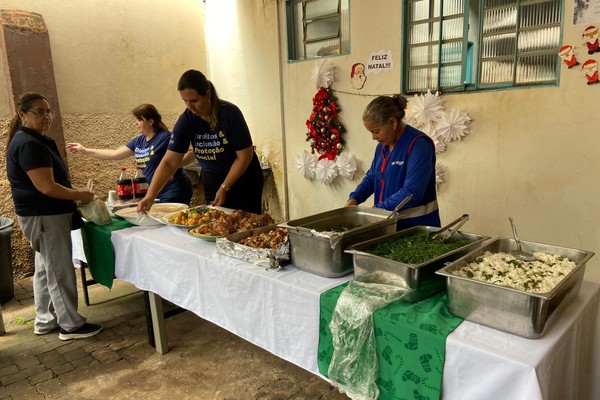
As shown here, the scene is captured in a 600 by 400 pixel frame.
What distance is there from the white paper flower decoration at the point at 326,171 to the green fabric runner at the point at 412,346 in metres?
2.99

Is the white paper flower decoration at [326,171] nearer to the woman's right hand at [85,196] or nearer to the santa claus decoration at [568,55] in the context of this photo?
the santa claus decoration at [568,55]

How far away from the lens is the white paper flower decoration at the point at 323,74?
413 cm

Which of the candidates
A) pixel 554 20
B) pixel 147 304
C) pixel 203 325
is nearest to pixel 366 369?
pixel 147 304

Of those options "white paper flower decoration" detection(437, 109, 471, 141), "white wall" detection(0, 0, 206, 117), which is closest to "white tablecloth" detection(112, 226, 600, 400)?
"white paper flower decoration" detection(437, 109, 471, 141)

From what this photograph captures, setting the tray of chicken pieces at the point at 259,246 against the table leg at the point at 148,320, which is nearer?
the tray of chicken pieces at the point at 259,246

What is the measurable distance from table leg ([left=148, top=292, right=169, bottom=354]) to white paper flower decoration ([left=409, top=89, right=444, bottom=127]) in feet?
7.96

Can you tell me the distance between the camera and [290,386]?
2324 millimetres

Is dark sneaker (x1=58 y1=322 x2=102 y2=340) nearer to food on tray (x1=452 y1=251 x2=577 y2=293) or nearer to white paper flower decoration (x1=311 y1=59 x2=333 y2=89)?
food on tray (x1=452 y1=251 x2=577 y2=293)

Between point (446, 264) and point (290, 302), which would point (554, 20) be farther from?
point (290, 302)

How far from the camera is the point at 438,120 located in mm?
3418

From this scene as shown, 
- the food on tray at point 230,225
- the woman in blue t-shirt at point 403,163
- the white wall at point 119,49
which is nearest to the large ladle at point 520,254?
the woman in blue t-shirt at point 403,163

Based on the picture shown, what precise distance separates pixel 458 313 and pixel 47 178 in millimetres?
2291

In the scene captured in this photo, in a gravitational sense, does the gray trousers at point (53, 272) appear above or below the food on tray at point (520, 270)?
below

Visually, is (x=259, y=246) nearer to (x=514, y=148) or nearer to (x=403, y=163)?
(x=403, y=163)
